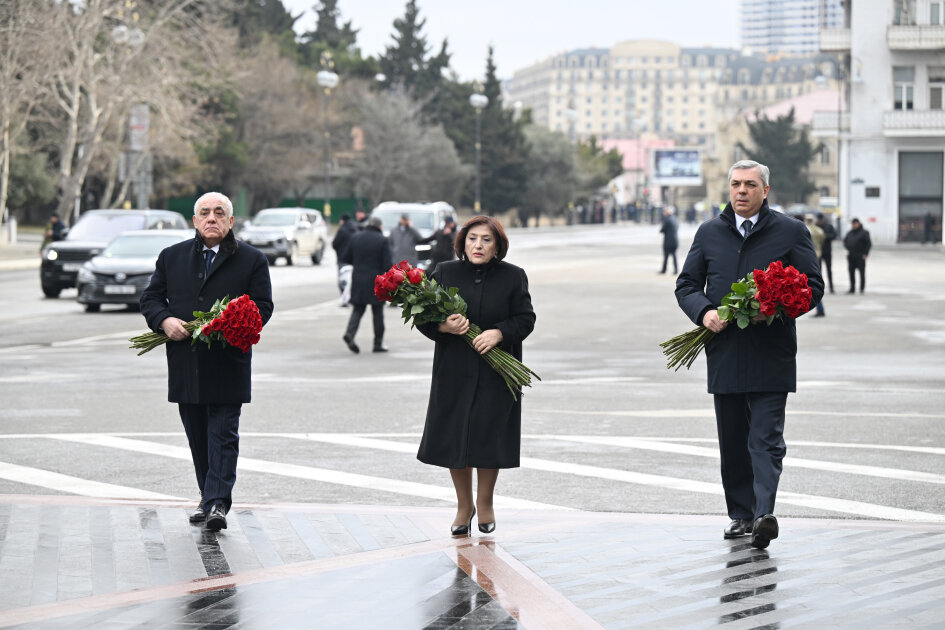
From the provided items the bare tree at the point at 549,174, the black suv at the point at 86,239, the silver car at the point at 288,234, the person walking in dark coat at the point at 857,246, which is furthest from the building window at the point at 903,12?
the bare tree at the point at 549,174

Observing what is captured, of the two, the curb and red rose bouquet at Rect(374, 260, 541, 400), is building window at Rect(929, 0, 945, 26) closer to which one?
the curb

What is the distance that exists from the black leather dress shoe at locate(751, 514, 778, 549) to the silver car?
1475 inches

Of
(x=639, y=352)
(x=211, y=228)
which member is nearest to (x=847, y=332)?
(x=639, y=352)

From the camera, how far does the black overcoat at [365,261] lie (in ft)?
66.3

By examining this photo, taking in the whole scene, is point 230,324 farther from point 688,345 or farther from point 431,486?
point 431,486

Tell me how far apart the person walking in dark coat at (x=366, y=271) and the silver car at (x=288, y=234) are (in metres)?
23.7

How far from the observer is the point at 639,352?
19875 mm

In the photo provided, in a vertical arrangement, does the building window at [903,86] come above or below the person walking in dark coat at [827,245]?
above

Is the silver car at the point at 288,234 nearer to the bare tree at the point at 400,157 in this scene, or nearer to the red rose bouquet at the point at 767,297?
the red rose bouquet at the point at 767,297

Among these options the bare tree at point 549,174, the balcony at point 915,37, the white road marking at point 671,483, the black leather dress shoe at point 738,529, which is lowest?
the white road marking at point 671,483

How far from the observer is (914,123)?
65.6 meters

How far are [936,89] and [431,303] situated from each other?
6485 centimetres

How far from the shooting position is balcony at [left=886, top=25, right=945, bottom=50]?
214 feet

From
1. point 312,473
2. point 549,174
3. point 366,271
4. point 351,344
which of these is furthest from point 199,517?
point 549,174
